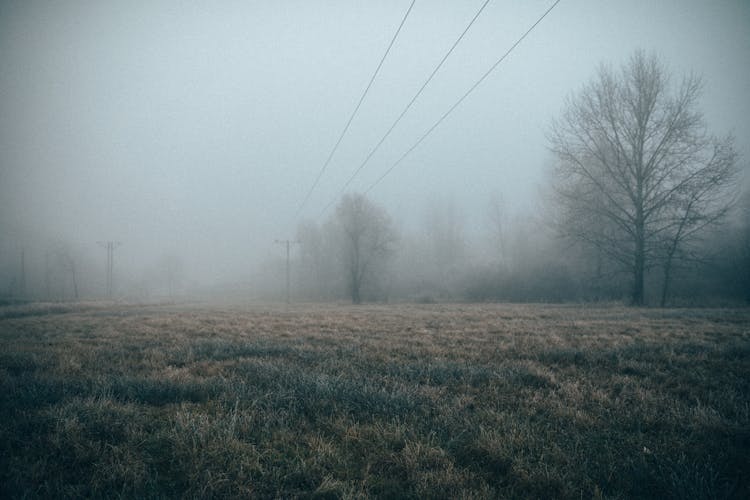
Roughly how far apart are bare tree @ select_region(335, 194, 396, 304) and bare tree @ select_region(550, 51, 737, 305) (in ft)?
72.6

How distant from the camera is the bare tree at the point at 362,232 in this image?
39.0 metres

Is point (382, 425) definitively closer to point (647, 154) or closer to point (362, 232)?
point (647, 154)

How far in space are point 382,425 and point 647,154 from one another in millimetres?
23352

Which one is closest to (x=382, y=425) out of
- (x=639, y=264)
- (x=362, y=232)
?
(x=639, y=264)

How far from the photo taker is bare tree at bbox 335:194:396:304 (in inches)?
1534

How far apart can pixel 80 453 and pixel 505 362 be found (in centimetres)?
534

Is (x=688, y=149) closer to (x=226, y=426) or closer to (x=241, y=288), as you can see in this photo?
(x=226, y=426)

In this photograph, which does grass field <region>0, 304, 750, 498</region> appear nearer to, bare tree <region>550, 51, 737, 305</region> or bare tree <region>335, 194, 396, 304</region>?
bare tree <region>550, 51, 737, 305</region>

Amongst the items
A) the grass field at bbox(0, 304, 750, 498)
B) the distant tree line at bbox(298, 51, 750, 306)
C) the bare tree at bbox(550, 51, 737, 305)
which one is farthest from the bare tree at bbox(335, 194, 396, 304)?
the grass field at bbox(0, 304, 750, 498)

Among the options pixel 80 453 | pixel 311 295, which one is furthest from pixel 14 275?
pixel 80 453

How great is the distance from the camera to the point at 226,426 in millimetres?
2928

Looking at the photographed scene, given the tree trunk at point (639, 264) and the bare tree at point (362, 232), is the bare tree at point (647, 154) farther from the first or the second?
the bare tree at point (362, 232)

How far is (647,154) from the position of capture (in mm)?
18719

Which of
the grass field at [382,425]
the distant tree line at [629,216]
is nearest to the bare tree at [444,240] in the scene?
the distant tree line at [629,216]
